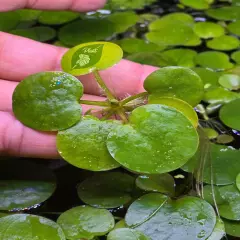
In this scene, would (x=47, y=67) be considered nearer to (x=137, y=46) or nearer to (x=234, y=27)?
(x=137, y=46)

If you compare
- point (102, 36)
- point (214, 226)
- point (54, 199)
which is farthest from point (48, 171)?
point (102, 36)

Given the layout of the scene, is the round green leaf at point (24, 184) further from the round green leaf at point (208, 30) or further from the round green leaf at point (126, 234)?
the round green leaf at point (208, 30)

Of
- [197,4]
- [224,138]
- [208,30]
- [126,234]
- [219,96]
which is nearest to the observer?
[126,234]

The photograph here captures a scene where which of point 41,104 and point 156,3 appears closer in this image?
point 41,104

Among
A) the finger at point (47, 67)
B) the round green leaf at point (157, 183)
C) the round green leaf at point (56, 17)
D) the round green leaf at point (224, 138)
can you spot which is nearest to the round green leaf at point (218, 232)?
the round green leaf at point (157, 183)

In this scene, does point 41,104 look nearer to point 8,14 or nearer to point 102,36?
point 102,36

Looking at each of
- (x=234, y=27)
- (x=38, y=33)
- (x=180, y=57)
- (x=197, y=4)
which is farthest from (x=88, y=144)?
(x=197, y=4)

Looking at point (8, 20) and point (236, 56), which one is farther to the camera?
point (8, 20)

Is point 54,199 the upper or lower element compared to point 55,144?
lower
